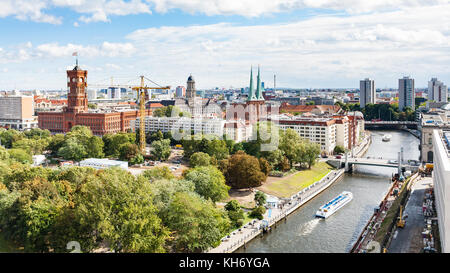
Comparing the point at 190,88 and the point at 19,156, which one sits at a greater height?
the point at 190,88

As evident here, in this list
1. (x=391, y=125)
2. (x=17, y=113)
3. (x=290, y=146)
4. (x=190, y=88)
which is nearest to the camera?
(x=290, y=146)

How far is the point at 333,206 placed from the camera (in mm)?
22391

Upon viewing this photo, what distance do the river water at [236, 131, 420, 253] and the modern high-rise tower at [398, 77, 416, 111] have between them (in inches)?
2363

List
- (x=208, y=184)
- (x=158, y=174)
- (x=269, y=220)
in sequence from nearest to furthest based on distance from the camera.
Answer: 1. (x=269, y=220)
2. (x=208, y=184)
3. (x=158, y=174)

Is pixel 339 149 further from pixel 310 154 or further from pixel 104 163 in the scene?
pixel 104 163

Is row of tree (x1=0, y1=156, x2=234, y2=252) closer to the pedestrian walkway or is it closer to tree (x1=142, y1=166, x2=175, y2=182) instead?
tree (x1=142, y1=166, x2=175, y2=182)

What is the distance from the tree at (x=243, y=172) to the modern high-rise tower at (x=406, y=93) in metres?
69.6

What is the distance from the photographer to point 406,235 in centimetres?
1645

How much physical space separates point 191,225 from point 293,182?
1469 centimetres

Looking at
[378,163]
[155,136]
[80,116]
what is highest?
[80,116]

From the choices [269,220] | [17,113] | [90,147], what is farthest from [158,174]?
[17,113]

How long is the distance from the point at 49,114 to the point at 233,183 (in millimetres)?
36077

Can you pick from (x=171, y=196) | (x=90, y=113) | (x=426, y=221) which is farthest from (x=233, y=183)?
(x=90, y=113)

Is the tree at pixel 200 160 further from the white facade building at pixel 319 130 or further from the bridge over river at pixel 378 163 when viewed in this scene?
the white facade building at pixel 319 130
